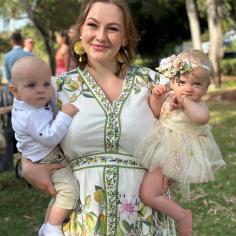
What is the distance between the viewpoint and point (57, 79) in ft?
8.25

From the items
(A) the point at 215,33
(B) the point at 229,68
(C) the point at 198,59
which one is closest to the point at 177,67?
(C) the point at 198,59

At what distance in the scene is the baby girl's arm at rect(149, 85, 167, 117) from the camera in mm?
2396

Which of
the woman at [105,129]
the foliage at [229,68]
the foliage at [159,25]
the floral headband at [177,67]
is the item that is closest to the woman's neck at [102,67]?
the woman at [105,129]

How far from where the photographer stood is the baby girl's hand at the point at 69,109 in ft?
7.80

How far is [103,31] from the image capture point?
94.3 inches

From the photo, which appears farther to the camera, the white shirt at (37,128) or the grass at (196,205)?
the grass at (196,205)

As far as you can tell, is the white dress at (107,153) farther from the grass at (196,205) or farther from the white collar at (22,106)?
the grass at (196,205)

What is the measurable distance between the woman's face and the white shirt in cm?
33

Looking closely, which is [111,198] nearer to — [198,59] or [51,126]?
[51,126]

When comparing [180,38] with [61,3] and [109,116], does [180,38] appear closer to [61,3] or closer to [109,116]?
[61,3]

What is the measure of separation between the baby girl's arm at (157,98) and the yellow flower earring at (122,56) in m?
0.22

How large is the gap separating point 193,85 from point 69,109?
567mm

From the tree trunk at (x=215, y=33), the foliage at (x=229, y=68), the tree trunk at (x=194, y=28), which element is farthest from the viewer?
the foliage at (x=229, y=68)

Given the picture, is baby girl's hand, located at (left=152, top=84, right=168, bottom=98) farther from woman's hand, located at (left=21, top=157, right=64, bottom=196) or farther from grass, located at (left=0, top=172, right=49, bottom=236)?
grass, located at (left=0, top=172, right=49, bottom=236)
